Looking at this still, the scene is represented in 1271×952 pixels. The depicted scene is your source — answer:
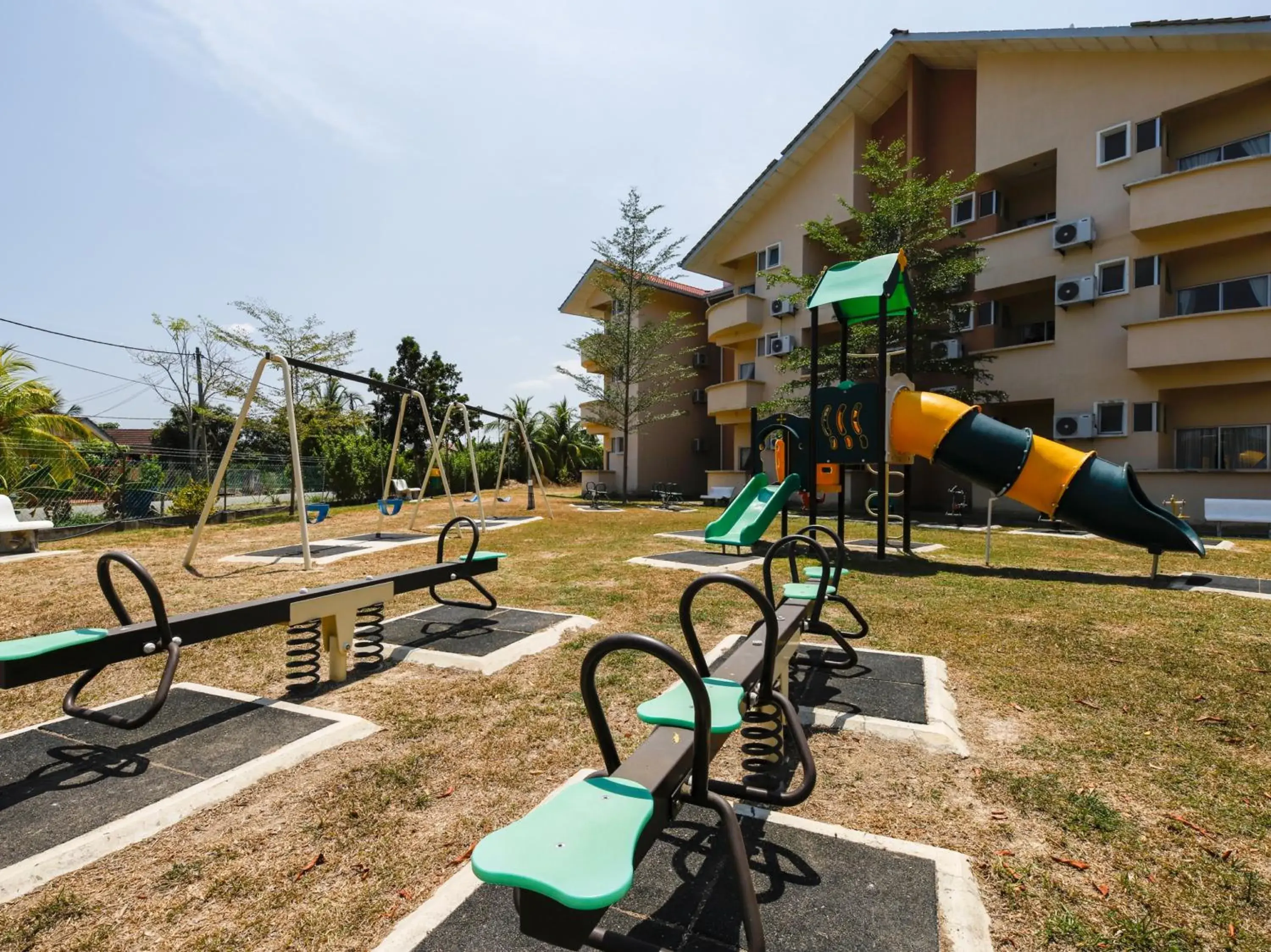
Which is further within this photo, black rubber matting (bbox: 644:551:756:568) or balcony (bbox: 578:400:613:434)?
balcony (bbox: 578:400:613:434)

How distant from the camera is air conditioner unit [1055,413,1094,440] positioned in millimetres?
16812

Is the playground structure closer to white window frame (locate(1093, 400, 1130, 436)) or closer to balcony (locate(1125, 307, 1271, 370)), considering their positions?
balcony (locate(1125, 307, 1271, 370))

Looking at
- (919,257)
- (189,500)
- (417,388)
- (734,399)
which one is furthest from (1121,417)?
(417,388)

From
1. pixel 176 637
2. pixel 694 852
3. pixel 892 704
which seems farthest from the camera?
pixel 892 704

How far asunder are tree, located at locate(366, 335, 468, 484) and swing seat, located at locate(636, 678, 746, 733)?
36281 millimetres

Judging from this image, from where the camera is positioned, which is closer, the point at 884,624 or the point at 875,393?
the point at 884,624

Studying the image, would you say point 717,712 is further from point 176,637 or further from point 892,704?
point 176,637

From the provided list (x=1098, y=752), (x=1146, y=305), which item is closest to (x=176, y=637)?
(x=1098, y=752)

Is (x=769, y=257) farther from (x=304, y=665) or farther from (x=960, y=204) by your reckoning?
(x=304, y=665)

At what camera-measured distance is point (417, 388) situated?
38.4m

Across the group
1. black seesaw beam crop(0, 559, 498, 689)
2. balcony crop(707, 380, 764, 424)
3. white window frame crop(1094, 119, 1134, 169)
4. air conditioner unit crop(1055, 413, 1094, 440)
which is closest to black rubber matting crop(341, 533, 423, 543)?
black seesaw beam crop(0, 559, 498, 689)

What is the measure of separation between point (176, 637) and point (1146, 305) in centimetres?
2060

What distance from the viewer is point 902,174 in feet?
62.0

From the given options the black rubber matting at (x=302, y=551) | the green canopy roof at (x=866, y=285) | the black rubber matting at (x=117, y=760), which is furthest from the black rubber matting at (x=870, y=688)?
the black rubber matting at (x=302, y=551)
